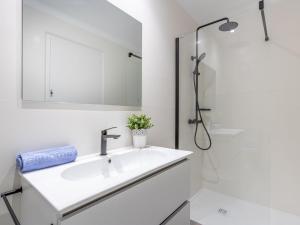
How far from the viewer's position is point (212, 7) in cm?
207

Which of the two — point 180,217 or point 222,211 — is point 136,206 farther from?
point 222,211

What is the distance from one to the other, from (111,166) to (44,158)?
397 mm

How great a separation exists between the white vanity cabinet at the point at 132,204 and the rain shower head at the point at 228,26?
5.01 feet

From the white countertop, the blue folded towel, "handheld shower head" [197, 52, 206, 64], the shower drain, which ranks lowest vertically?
the shower drain

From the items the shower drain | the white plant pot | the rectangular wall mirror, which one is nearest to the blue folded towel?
the rectangular wall mirror

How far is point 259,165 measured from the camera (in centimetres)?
201

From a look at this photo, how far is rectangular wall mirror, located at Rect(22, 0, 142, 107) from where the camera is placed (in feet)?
3.03

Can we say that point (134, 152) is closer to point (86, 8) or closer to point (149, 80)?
point (149, 80)

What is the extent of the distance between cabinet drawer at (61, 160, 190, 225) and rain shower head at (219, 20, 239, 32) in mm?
1540

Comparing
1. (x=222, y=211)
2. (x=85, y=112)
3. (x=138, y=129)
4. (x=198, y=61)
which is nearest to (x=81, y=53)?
(x=85, y=112)

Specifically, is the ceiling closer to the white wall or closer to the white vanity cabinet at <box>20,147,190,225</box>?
the white wall

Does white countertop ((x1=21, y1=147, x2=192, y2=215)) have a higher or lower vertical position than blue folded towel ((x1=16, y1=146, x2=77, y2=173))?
lower

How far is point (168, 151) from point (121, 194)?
61cm

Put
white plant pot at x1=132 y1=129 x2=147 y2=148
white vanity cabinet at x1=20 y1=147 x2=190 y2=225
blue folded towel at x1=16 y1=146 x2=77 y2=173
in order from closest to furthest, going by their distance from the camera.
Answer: white vanity cabinet at x1=20 y1=147 x2=190 y2=225 < blue folded towel at x1=16 y1=146 x2=77 y2=173 < white plant pot at x1=132 y1=129 x2=147 y2=148
